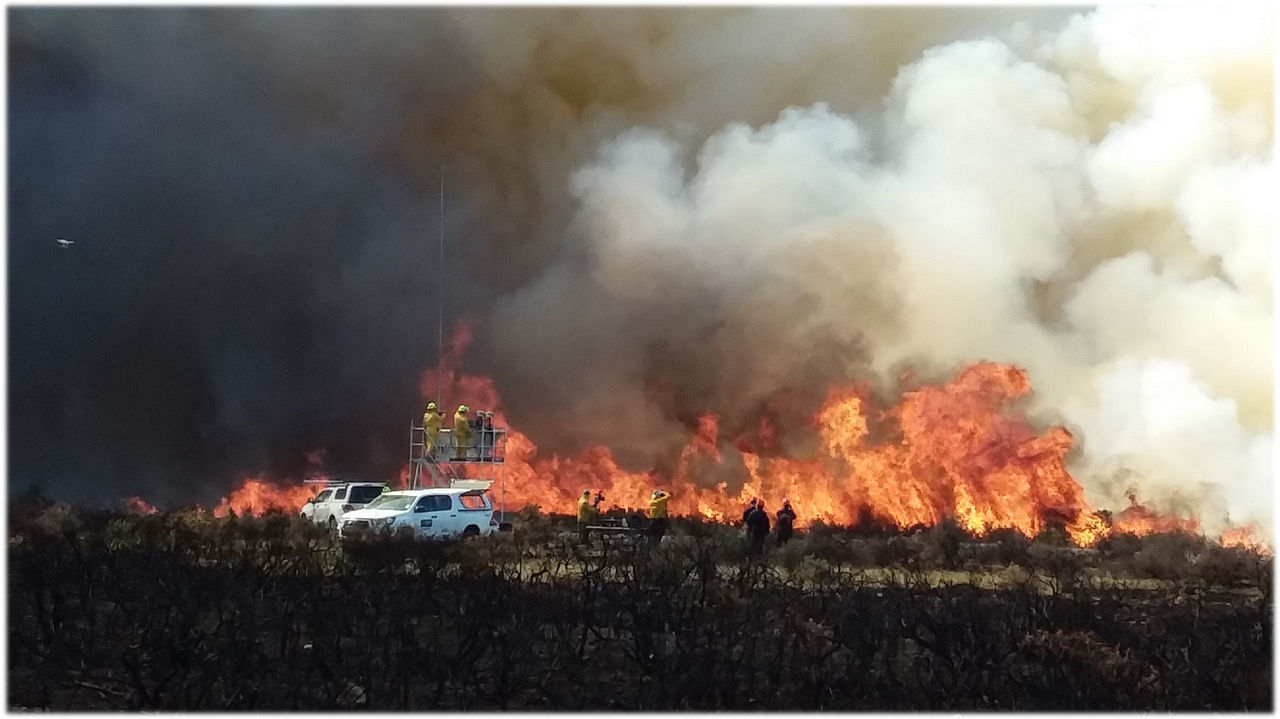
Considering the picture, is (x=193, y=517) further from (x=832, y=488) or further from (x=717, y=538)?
(x=832, y=488)

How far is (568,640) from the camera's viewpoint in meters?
10.4

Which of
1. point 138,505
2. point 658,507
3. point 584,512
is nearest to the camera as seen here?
point 658,507

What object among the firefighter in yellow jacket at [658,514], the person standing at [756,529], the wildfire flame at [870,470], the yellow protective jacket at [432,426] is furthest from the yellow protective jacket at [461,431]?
the person standing at [756,529]

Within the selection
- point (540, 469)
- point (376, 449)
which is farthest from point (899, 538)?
point (376, 449)

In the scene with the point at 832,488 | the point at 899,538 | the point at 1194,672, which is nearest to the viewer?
the point at 1194,672

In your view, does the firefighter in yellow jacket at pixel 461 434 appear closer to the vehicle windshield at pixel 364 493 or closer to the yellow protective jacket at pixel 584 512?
the vehicle windshield at pixel 364 493

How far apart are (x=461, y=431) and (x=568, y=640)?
13.8 metres

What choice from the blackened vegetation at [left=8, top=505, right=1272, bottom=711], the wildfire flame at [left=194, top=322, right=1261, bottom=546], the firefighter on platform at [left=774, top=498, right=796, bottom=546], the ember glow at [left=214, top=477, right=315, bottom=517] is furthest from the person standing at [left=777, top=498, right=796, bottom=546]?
the ember glow at [left=214, top=477, right=315, bottom=517]

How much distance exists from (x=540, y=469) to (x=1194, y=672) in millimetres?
A: 20271

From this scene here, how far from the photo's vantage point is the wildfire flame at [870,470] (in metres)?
24.7

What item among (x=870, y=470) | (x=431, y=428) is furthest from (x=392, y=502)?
(x=870, y=470)

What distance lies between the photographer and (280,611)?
11.2 m

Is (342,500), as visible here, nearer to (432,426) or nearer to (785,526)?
(432,426)

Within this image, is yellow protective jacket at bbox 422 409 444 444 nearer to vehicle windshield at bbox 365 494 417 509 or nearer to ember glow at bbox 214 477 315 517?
vehicle windshield at bbox 365 494 417 509
